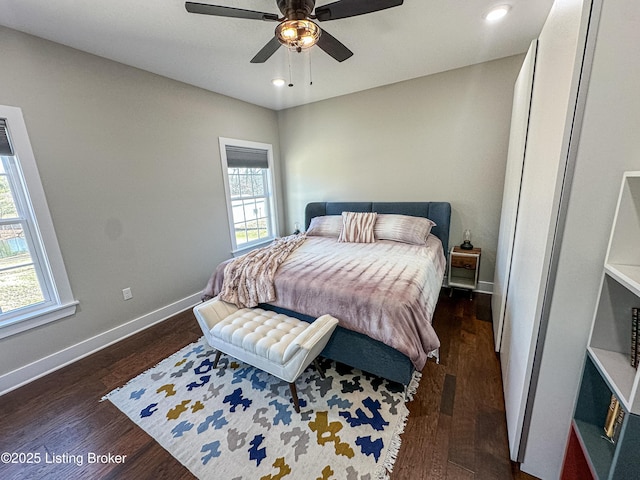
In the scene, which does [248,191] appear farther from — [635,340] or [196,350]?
[635,340]

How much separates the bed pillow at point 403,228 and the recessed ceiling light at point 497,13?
1819 millimetres

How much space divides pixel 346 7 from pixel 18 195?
2.69 meters

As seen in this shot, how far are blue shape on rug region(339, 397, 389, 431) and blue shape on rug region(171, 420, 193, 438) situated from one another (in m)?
0.94

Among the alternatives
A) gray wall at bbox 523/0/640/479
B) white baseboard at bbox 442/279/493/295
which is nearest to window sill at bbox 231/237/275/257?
white baseboard at bbox 442/279/493/295

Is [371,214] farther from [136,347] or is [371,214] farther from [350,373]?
[136,347]

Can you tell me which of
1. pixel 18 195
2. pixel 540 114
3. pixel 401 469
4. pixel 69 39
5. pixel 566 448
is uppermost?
pixel 69 39

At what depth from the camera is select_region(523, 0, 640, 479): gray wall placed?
830 mm

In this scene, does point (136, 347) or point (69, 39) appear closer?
point (69, 39)

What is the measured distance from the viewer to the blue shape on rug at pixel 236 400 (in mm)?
1689

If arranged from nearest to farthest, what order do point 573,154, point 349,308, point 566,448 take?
point 573,154
point 566,448
point 349,308

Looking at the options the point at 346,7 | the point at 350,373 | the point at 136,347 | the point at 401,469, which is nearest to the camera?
the point at 401,469

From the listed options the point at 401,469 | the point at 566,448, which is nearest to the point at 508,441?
the point at 566,448

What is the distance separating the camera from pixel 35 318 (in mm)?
2010

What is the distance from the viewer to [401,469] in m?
1.29
